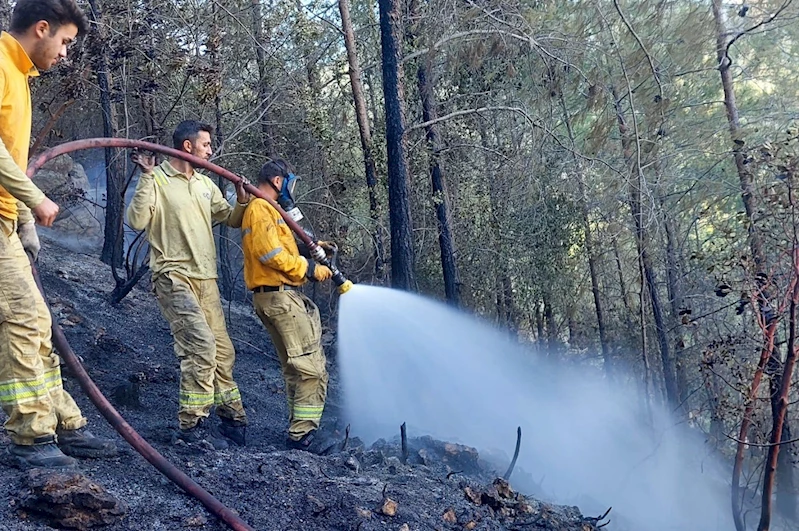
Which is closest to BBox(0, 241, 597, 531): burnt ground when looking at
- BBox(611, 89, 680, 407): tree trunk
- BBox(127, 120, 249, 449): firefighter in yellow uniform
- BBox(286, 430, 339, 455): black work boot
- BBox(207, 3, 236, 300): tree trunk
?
BBox(286, 430, 339, 455): black work boot

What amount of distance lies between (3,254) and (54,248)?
20.8ft

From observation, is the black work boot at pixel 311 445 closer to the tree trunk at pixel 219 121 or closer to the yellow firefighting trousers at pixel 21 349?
the yellow firefighting trousers at pixel 21 349

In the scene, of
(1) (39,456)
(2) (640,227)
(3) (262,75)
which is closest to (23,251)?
(1) (39,456)

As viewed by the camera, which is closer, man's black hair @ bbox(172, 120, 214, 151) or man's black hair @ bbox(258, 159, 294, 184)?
man's black hair @ bbox(172, 120, 214, 151)

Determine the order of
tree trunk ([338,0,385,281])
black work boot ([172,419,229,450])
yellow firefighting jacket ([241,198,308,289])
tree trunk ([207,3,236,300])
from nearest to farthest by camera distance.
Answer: black work boot ([172,419,229,450]), yellow firefighting jacket ([241,198,308,289]), tree trunk ([207,3,236,300]), tree trunk ([338,0,385,281])

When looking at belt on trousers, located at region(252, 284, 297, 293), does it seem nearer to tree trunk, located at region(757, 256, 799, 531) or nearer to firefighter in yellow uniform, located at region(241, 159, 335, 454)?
firefighter in yellow uniform, located at region(241, 159, 335, 454)

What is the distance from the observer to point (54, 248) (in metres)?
9.25

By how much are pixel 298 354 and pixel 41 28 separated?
8.44 feet

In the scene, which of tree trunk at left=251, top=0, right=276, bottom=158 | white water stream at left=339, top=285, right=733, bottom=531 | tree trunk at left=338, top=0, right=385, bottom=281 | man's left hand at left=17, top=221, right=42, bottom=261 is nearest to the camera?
man's left hand at left=17, top=221, right=42, bottom=261

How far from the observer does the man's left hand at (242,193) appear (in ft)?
16.1

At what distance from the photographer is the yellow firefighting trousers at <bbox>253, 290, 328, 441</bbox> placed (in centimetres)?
506

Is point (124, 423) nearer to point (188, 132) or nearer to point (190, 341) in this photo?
point (190, 341)

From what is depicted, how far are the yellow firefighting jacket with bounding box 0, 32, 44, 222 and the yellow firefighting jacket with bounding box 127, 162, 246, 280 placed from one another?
3.14 ft

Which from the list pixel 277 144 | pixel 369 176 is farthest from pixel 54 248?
pixel 369 176
